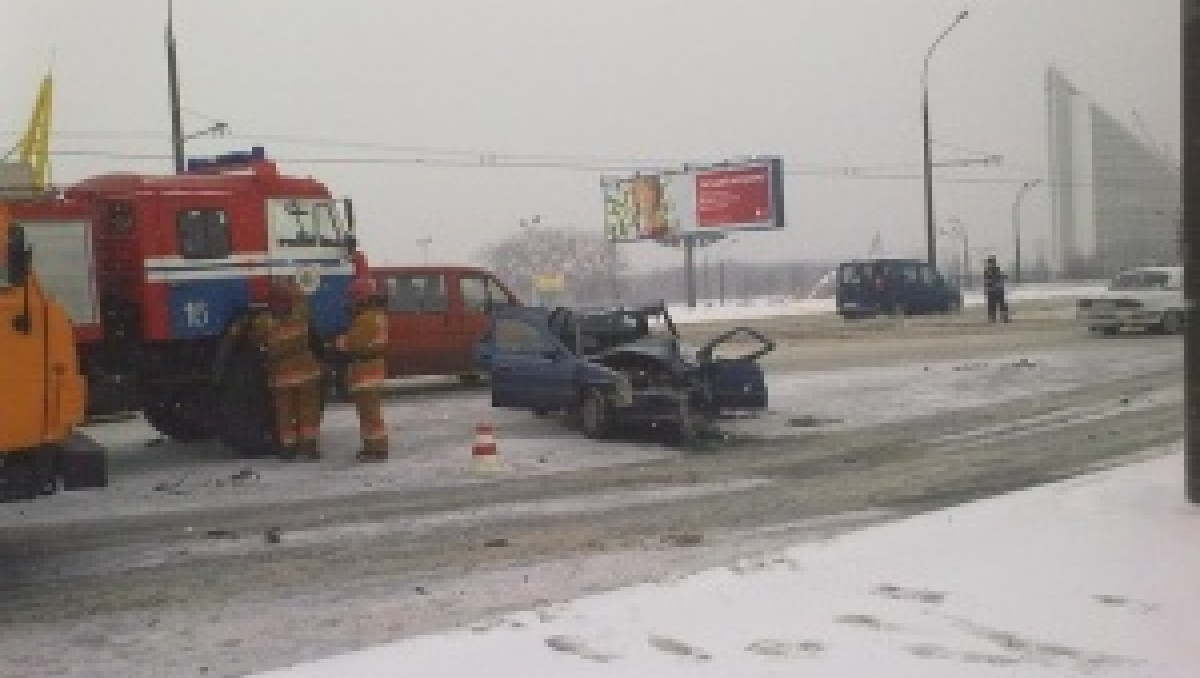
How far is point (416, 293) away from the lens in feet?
59.9

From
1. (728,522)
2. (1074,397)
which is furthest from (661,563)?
(1074,397)

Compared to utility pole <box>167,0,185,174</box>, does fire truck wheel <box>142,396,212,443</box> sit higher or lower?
lower

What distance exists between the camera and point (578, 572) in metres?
7.69

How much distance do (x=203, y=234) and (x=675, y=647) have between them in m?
9.12

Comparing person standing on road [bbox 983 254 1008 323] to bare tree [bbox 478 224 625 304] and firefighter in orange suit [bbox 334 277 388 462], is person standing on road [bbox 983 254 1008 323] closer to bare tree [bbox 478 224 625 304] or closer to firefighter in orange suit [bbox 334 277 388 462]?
firefighter in orange suit [bbox 334 277 388 462]

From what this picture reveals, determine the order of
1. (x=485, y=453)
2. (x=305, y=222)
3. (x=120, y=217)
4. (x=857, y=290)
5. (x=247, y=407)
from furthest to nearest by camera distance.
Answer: (x=857, y=290) < (x=305, y=222) < (x=247, y=407) < (x=120, y=217) < (x=485, y=453)

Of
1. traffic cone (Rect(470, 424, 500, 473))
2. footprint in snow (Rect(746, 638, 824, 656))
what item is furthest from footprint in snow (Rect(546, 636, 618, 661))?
traffic cone (Rect(470, 424, 500, 473))

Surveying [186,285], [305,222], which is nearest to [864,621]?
[186,285]

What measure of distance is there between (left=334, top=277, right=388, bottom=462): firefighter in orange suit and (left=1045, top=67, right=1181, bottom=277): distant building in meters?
6.71

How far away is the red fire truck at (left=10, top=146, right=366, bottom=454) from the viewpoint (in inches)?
494

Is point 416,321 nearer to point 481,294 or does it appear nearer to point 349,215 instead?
point 481,294

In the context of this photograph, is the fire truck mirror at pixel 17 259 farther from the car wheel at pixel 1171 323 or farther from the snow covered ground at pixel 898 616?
the car wheel at pixel 1171 323

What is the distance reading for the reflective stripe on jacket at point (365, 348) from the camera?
12469 mm

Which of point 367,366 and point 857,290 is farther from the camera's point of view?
point 857,290
